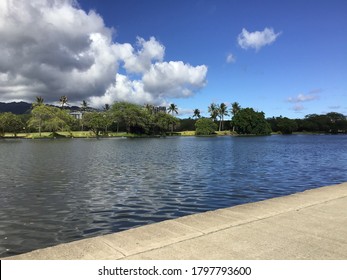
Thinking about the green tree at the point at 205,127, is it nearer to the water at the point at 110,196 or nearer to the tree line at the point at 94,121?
the tree line at the point at 94,121

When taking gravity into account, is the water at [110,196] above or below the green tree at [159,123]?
below

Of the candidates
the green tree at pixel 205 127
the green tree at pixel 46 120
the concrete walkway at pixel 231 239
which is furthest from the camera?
A: the green tree at pixel 205 127

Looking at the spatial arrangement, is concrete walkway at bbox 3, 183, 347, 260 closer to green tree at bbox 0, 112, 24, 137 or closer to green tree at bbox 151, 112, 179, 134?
green tree at bbox 0, 112, 24, 137

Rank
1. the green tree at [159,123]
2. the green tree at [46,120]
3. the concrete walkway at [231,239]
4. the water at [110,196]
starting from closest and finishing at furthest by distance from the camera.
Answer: the concrete walkway at [231,239] → the water at [110,196] → the green tree at [46,120] → the green tree at [159,123]

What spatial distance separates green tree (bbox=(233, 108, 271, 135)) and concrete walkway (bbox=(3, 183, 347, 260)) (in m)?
→ 187

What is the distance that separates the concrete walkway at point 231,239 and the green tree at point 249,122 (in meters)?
187

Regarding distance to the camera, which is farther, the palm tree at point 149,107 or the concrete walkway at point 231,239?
the palm tree at point 149,107

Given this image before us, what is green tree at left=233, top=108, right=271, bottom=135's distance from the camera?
192250 mm

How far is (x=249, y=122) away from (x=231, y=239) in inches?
7541

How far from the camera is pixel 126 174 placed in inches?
1057

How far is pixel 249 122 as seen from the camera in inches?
7598

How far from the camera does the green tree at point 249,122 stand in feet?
631

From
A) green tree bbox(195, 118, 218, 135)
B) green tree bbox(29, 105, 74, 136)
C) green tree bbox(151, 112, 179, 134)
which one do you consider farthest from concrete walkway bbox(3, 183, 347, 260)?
green tree bbox(195, 118, 218, 135)

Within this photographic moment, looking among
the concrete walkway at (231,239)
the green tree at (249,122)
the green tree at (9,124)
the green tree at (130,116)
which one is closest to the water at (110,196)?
the concrete walkway at (231,239)
